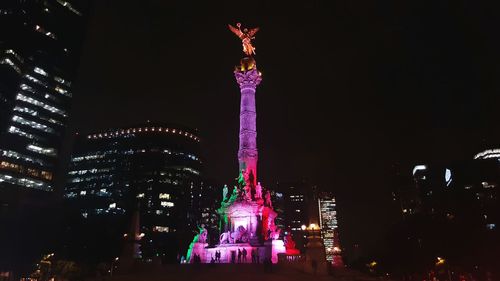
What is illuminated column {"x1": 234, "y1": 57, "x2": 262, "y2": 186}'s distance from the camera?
42531 millimetres

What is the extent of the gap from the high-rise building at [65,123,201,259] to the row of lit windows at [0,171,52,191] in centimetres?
1926

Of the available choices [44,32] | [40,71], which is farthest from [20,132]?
[44,32]

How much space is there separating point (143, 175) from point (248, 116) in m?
71.7

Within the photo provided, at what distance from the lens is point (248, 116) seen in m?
44.4

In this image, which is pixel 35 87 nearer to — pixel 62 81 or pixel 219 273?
pixel 62 81

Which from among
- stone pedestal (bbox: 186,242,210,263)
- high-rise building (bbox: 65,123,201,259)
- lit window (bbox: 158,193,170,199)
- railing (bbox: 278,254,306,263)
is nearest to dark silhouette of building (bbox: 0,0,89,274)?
high-rise building (bbox: 65,123,201,259)

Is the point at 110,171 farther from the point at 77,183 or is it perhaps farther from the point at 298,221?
the point at 298,221

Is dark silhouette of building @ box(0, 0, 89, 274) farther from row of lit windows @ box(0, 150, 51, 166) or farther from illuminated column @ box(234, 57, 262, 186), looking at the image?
illuminated column @ box(234, 57, 262, 186)

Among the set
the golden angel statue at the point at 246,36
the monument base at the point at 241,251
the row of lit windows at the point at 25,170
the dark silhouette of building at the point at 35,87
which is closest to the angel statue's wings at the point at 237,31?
the golden angel statue at the point at 246,36

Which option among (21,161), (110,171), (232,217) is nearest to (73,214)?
(232,217)

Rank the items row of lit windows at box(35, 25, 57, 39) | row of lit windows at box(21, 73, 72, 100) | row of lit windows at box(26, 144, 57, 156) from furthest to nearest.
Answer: row of lit windows at box(35, 25, 57, 39) → row of lit windows at box(21, 73, 72, 100) → row of lit windows at box(26, 144, 57, 156)

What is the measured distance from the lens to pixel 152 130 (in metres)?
118

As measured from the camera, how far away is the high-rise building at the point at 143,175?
348 feet

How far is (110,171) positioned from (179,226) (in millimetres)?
25777
